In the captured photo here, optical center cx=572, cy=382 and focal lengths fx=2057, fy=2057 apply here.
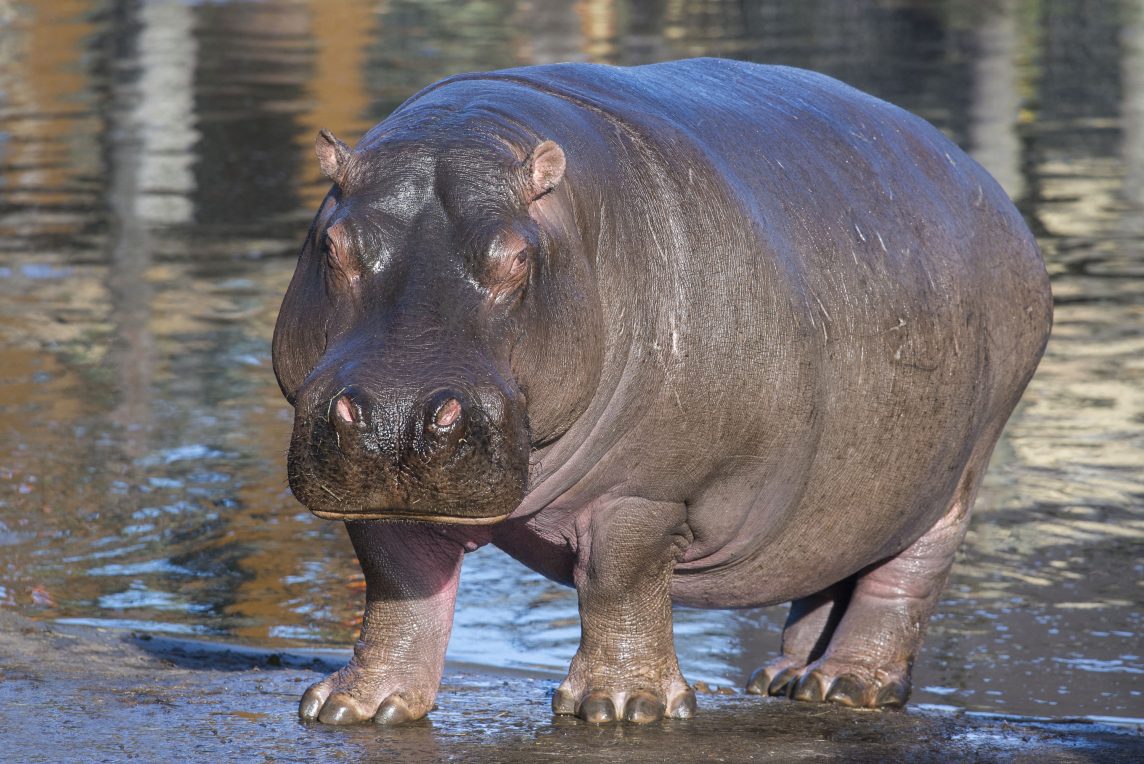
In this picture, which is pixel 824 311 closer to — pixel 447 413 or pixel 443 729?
pixel 443 729

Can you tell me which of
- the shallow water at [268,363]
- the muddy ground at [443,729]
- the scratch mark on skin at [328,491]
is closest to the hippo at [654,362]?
the scratch mark on skin at [328,491]

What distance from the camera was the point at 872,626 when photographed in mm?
5859

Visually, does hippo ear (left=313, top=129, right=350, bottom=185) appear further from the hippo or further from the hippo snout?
the hippo snout

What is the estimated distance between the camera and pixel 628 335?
4688 mm

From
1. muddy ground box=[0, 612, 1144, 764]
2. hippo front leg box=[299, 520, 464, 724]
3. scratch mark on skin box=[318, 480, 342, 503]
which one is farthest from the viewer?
hippo front leg box=[299, 520, 464, 724]

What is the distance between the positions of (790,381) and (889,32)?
80.0 feet

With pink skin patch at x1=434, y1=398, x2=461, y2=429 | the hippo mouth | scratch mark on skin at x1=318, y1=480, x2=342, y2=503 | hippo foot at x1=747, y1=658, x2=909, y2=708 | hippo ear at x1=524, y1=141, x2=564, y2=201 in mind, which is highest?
hippo ear at x1=524, y1=141, x2=564, y2=201

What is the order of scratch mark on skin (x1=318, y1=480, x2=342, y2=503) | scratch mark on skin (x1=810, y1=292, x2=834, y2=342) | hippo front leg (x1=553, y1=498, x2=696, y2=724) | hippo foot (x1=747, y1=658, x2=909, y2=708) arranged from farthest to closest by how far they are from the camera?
hippo foot (x1=747, y1=658, x2=909, y2=708) → scratch mark on skin (x1=810, y1=292, x2=834, y2=342) → hippo front leg (x1=553, y1=498, x2=696, y2=724) → scratch mark on skin (x1=318, y1=480, x2=342, y2=503)

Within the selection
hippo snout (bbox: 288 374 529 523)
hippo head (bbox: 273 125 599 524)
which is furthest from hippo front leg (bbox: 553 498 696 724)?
hippo snout (bbox: 288 374 529 523)

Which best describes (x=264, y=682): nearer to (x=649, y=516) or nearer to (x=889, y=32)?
(x=649, y=516)

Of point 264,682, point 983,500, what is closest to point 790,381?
point 264,682

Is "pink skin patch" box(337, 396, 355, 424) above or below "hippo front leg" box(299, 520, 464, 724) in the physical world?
above

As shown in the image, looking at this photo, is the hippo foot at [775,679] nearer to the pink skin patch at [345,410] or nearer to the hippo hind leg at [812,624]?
the hippo hind leg at [812,624]

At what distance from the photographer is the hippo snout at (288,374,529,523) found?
3941 mm
